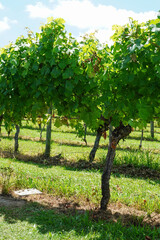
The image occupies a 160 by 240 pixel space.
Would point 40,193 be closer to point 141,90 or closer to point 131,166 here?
point 141,90

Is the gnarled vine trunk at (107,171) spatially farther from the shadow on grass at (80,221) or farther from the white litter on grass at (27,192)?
the white litter on grass at (27,192)

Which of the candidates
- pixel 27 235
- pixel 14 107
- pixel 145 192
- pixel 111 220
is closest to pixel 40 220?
pixel 27 235

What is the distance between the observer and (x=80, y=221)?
4941 mm

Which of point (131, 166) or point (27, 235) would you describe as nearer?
point (27, 235)

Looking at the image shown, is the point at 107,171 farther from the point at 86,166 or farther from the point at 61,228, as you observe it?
the point at 86,166

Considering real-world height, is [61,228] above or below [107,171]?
below

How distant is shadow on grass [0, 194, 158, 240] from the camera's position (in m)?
4.46

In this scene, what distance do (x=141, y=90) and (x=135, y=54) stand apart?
57 centimetres

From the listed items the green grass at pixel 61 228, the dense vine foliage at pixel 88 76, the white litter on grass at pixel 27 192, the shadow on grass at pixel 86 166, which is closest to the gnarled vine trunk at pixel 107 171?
the dense vine foliage at pixel 88 76

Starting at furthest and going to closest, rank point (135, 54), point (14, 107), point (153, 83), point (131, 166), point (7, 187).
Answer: point (131, 166) < point (7, 187) < point (14, 107) < point (153, 83) < point (135, 54)

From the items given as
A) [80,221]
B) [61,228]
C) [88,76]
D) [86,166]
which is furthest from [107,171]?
[86,166]

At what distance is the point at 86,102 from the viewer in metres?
5.00

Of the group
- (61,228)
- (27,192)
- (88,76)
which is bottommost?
(61,228)

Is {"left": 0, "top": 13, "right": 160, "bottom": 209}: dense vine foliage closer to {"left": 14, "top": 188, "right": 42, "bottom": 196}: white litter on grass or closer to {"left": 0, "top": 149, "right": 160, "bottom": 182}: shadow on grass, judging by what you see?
{"left": 14, "top": 188, "right": 42, "bottom": 196}: white litter on grass
